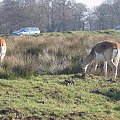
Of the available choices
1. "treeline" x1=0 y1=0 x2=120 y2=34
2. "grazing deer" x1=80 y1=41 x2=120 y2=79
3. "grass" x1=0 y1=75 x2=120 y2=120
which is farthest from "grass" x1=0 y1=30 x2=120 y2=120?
"treeline" x1=0 y1=0 x2=120 y2=34

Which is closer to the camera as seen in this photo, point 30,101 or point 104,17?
point 30,101

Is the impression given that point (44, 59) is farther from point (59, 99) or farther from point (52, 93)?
point (59, 99)

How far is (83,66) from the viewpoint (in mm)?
13578

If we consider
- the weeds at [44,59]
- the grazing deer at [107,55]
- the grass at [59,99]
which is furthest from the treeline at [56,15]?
the grass at [59,99]

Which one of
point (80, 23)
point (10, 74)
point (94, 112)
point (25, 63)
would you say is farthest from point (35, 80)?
point (80, 23)

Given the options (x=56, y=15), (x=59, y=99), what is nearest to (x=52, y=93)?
(x=59, y=99)

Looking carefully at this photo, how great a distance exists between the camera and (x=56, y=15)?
250ft

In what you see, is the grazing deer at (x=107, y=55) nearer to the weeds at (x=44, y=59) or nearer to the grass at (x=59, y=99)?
the weeds at (x=44, y=59)

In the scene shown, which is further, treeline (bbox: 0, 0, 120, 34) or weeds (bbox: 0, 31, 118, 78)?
treeline (bbox: 0, 0, 120, 34)

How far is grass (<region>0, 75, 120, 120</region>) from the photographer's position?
768 centimetres

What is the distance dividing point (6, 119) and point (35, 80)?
151 inches

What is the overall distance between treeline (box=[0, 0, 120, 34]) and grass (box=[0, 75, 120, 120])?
188 ft

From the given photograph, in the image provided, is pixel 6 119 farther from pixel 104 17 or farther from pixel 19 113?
pixel 104 17

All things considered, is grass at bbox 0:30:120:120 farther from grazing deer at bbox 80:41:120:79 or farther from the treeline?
the treeline
